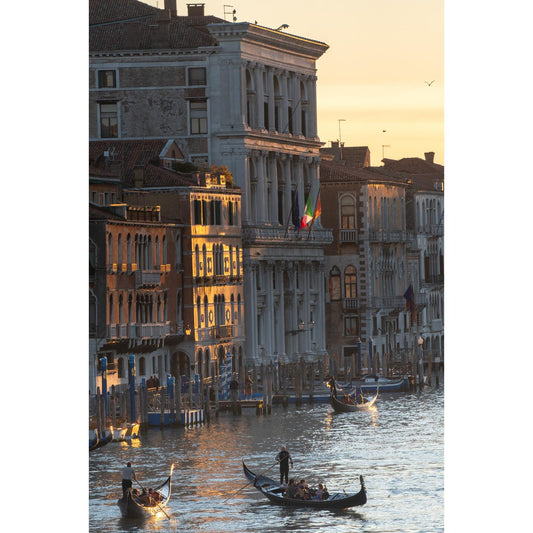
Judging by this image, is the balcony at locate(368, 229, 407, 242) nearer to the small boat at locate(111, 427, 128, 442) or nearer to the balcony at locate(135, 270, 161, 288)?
the balcony at locate(135, 270, 161, 288)

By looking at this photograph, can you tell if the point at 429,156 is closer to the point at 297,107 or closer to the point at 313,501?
the point at 313,501

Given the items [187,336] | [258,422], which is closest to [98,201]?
[187,336]

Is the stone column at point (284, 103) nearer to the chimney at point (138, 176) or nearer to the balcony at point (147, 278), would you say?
the chimney at point (138, 176)

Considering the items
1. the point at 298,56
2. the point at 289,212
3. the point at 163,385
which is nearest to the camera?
the point at 298,56

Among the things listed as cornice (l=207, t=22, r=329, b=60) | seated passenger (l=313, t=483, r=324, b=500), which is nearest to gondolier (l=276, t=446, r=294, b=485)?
seated passenger (l=313, t=483, r=324, b=500)
